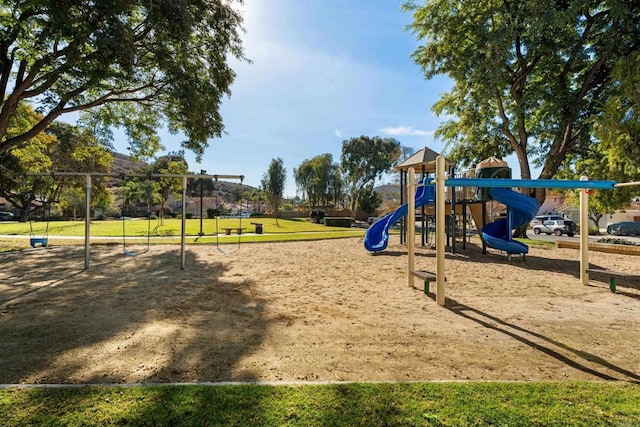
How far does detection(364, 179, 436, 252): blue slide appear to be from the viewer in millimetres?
13047

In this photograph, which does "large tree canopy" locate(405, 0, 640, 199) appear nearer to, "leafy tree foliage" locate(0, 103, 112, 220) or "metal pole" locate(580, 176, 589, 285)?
"metal pole" locate(580, 176, 589, 285)

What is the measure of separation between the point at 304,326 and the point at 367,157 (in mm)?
46651

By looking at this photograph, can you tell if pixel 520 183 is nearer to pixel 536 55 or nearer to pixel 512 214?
pixel 512 214

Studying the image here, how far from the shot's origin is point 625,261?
11.5 m

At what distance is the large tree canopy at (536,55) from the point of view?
48.2ft

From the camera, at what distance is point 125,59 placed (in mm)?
8555

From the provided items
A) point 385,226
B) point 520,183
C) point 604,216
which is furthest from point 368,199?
point 520,183

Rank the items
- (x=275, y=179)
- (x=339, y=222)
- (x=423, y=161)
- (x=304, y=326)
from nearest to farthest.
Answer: (x=304, y=326) → (x=423, y=161) → (x=339, y=222) → (x=275, y=179)

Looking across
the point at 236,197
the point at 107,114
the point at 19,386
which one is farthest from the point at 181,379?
the point at 236,197

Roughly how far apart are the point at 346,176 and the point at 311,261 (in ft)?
136

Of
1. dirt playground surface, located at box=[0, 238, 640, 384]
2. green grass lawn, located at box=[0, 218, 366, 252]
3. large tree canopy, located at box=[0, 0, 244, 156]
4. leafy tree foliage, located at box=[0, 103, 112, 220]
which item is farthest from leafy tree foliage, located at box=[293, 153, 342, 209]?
dirt playground surface, located at box=[0, 238, 640, 384]

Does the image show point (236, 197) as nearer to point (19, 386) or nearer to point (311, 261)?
point (311, 261)

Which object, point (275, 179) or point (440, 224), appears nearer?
point (440, 224)

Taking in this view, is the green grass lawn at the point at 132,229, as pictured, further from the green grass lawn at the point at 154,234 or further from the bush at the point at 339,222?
the bush at the point at 339,222
